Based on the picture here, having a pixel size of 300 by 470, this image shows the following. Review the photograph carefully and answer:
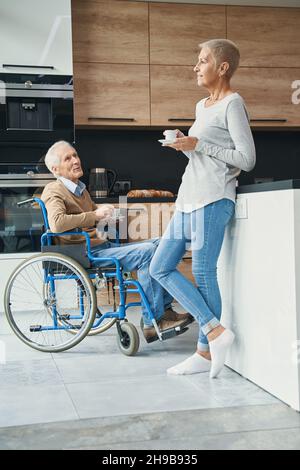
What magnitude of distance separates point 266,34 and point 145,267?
2.74 m

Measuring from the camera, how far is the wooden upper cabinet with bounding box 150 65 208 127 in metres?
5.05

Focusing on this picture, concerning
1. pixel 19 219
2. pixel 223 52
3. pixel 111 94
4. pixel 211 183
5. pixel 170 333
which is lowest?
pixel 170 333

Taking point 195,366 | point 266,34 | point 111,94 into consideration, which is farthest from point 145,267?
point 266,34

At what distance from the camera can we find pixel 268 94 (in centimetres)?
523

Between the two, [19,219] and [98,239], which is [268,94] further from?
[98,239]

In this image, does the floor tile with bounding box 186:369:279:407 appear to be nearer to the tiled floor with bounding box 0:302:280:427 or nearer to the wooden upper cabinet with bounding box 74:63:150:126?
the tiled floor with bounding box 0:302:280:427

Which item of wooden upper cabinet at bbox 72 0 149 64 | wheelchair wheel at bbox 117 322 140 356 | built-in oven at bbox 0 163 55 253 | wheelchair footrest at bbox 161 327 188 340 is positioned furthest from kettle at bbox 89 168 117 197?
wheelchair footrest at bbox 161 327 188 340

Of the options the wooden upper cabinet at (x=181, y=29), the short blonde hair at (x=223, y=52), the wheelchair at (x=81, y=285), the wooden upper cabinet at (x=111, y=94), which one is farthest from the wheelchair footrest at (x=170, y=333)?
the wooden upper cabinet at (x=181, y=29)

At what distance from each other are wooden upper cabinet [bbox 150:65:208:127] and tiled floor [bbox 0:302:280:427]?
7.03ft

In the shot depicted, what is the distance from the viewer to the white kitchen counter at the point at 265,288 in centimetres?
231

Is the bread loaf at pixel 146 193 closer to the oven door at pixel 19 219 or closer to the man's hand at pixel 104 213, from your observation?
the oven door at pixel 19 219

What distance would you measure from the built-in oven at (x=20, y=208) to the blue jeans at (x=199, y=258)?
2.01 m

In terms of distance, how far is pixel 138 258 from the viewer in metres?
3.28
